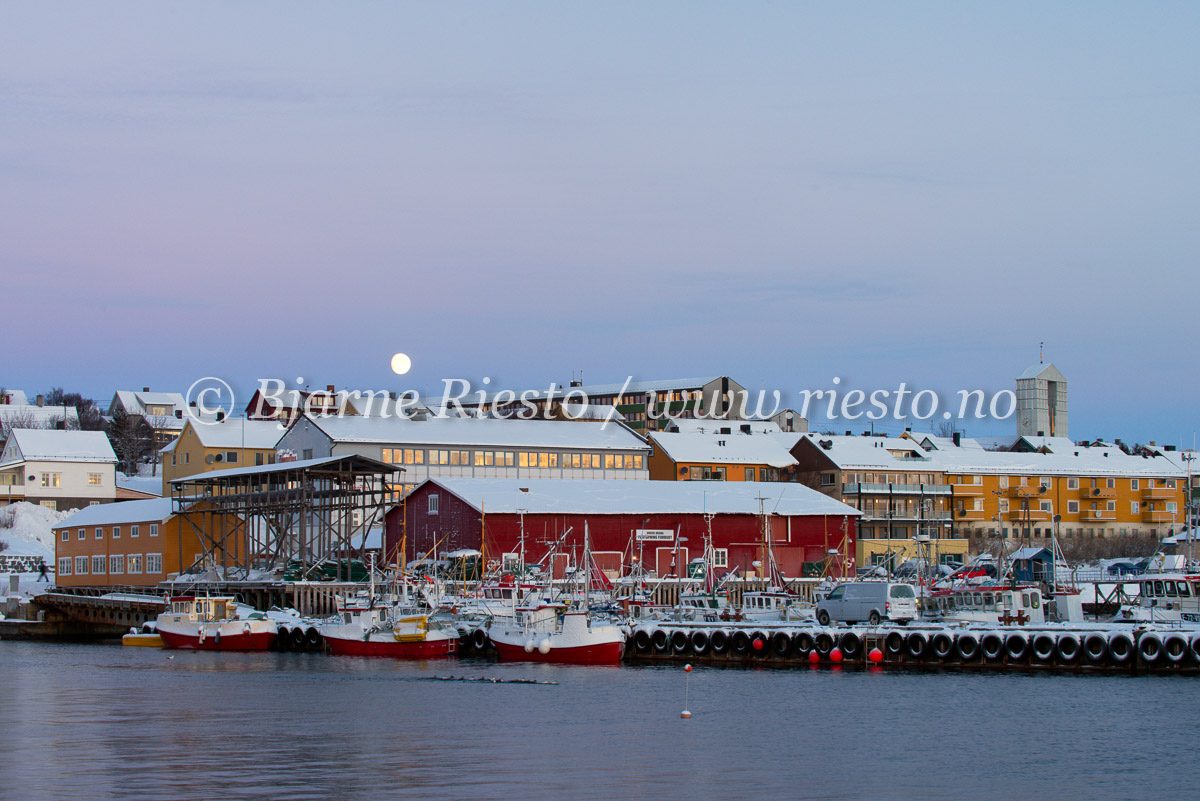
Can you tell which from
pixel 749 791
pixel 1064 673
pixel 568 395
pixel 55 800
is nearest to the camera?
pixel 55 800

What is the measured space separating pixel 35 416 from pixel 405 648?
124m

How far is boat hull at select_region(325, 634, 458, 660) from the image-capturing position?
60.2 m

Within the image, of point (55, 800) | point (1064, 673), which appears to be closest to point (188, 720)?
point (55, 800)

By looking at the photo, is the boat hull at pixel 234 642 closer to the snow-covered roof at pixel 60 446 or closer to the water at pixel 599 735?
the water at pixel 599 735

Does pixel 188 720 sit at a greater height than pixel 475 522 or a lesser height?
lesser

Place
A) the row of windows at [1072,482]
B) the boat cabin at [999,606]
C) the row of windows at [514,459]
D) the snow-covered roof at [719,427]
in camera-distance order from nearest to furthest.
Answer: the boat cabin at [999,606]
the row of windows at [514,459]
the row of windows at [1072,482]
the snow-covered roof at [719,427]

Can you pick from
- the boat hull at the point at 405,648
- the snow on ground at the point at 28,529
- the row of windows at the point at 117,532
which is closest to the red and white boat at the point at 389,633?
the boat hull at the point at 405,648

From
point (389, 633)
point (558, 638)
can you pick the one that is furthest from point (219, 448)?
point (558, 638)

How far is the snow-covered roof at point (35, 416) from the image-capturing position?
164 m

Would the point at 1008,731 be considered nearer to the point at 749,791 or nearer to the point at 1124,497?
the point at 749,791

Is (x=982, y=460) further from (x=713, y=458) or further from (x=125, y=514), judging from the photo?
(x=125, y=514)

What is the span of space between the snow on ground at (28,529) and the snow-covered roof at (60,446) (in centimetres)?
867

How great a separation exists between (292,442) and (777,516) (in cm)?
3674

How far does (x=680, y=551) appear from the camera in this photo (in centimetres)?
8400
